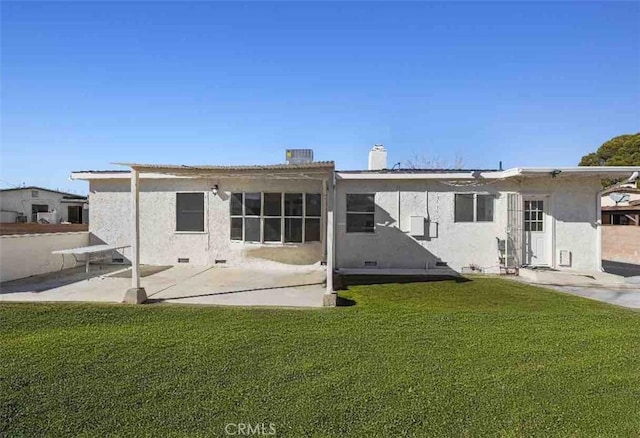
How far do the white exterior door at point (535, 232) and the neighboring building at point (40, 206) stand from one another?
22.8 metres

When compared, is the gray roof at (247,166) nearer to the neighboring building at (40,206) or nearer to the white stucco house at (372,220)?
the white stucco house at (372,220)

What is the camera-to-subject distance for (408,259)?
1212cm

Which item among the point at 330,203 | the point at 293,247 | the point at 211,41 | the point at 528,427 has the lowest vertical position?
the point at 528,427

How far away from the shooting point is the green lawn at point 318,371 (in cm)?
329

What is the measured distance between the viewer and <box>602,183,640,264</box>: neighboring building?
1555cm

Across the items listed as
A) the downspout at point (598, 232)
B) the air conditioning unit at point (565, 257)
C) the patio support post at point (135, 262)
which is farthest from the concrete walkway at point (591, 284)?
the patio support post at point (135, 262)

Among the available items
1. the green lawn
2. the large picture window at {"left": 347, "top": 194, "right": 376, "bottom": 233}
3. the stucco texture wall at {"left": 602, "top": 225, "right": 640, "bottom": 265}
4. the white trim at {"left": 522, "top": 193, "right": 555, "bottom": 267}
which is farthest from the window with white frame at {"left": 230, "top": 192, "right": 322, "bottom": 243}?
the stucco texture wall at {"left": 602, "top": 225, "right": 640, "bottom": 265}

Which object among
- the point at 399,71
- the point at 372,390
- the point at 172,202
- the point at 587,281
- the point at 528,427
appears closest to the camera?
the point at 528,427

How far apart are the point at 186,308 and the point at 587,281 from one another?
10.5m

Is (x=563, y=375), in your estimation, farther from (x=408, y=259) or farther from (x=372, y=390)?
(x=408, y=259)

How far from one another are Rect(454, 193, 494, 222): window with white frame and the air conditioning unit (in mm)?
2367

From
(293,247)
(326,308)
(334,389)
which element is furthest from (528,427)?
(293,247)

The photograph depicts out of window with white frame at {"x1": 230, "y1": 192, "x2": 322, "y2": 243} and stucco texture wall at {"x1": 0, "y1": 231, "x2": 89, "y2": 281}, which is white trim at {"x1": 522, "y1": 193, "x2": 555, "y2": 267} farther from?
stucco texture wall at {"x1": 0, "y1": 231, "x2": 89, "y2": 281}

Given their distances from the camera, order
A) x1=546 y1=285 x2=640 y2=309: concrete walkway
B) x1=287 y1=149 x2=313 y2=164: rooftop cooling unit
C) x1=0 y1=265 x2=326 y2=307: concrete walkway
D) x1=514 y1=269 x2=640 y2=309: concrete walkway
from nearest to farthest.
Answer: x1=0 y1=265 x2=326 y2=307: concrete walkway < x1=546 y1=285 x2=640 y2=309: concrete walkway < x1=514 y1=269 x2=640 y2=309: concrete walkway < x1=287 y1=149 x2=313 y2=164: rooftop cooling unit
